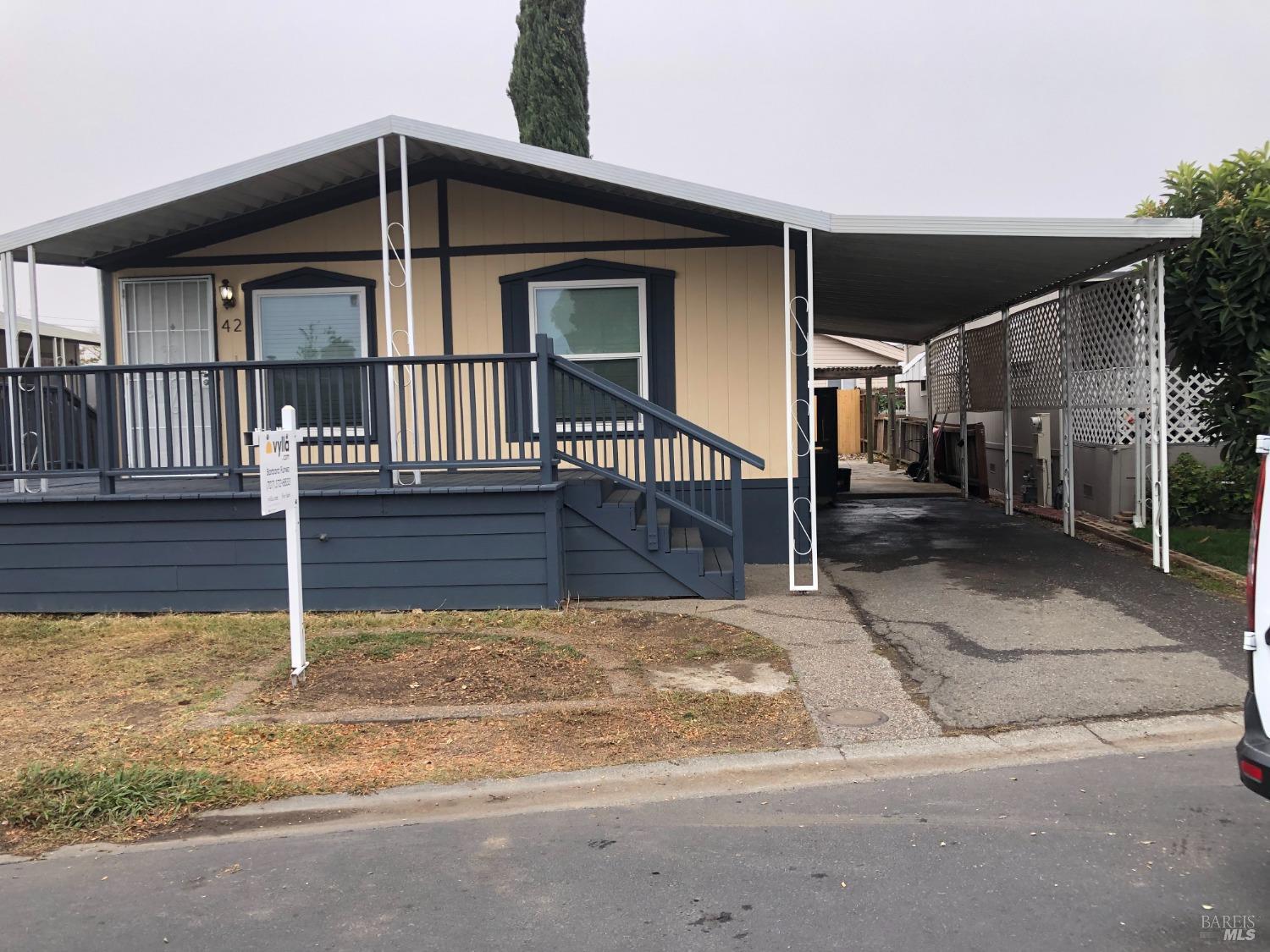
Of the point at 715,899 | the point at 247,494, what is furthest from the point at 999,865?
the point at 247,494

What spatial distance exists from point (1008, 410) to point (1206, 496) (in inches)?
119

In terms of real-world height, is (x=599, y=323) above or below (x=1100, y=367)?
above

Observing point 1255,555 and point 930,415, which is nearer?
point 1255,555

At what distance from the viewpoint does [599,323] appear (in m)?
9.98

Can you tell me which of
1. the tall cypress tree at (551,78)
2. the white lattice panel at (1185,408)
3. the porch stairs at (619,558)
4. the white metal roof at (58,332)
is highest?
the tall cypress tree at (551,78)

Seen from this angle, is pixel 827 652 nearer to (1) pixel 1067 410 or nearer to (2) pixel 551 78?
(1) pixel 1067 410

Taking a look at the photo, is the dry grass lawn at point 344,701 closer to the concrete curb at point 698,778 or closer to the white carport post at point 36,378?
the concrete curb at point 698,778

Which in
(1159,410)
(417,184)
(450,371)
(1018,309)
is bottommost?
Answer: (1159,410)

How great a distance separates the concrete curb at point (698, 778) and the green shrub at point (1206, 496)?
664 centimetres

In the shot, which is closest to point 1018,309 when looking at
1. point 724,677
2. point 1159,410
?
point 1159,410

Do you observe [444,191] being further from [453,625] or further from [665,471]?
[453,625]

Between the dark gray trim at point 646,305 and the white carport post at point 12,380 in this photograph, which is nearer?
the white carport post at point 12,380

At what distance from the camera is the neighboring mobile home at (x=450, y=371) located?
7.91m

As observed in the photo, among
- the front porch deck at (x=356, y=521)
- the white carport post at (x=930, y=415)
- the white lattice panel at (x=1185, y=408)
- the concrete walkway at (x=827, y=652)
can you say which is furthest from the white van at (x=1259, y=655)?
the white carport post at (x=930, y=415)
